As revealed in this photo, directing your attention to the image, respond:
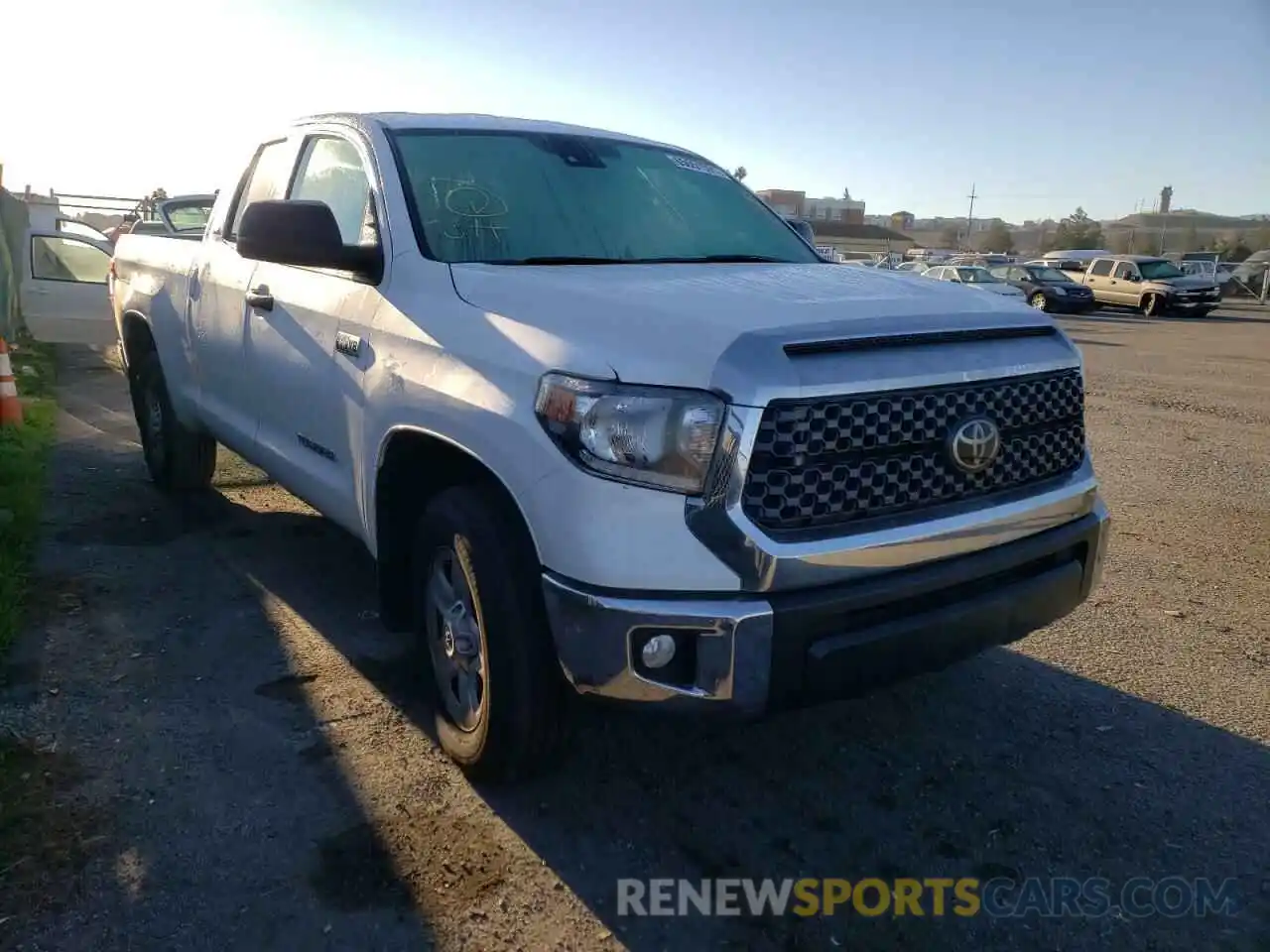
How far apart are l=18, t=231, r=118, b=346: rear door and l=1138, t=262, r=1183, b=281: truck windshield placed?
26987 millimetres

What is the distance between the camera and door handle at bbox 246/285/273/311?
13.5 feet

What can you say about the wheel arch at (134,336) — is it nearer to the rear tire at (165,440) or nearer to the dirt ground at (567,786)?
the rear tire at (165,440)

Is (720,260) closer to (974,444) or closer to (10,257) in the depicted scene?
(974,444)

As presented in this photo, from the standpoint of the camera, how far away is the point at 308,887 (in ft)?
8.66

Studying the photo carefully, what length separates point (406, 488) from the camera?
3.31m

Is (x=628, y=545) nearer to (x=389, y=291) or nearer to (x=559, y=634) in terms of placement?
(x=559, y=634)

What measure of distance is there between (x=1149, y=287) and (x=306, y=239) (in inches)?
1179

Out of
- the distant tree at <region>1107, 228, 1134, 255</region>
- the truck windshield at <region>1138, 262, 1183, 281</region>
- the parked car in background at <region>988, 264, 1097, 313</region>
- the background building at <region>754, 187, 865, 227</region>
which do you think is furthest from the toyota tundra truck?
the distant tree at <region>1107, 228, 1134, 255</region>

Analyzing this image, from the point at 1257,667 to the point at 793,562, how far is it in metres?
2.64

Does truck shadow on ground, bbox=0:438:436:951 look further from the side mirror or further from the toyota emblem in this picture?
the toyota emblem

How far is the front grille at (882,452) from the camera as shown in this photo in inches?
96.1

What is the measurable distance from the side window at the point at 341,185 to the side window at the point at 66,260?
894 cm

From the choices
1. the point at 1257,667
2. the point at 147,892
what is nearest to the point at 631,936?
the point at 147,892

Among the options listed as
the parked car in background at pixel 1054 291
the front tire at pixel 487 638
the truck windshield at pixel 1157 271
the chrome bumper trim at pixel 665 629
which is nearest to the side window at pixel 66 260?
the front tire at pixel 487 638
